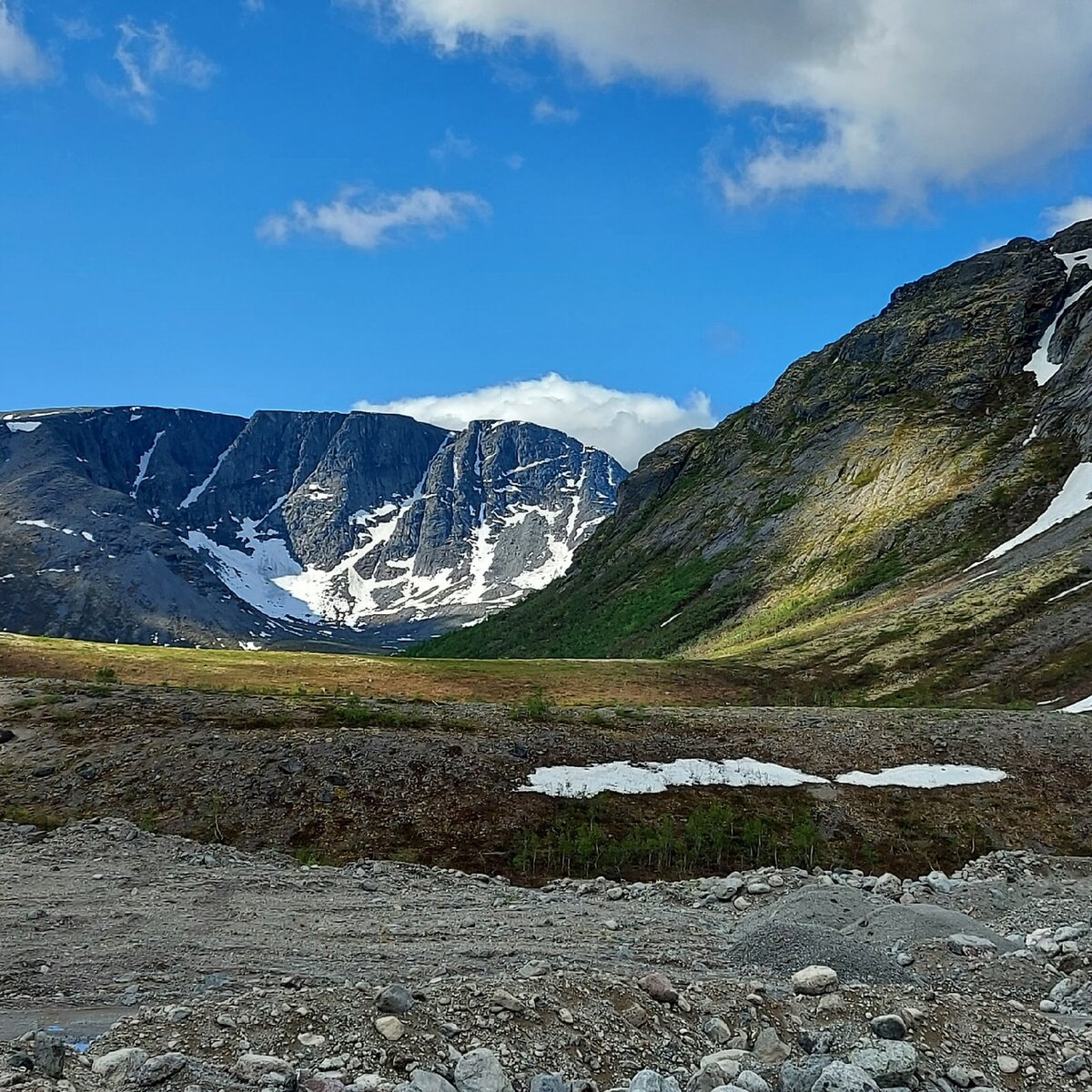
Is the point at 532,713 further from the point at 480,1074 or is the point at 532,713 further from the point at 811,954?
the point at 480,1074

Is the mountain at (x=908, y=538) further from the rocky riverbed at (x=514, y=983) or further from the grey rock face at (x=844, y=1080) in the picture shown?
the grey rock face at (x=844, y=1080)

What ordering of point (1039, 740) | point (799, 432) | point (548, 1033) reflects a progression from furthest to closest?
point (799, 432) < point (1039, 740) < point (548, 1033)

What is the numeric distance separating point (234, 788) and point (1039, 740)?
3719cm

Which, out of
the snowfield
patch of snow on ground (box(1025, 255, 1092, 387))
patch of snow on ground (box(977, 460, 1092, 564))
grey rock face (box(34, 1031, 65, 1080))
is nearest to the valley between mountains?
grey rock face (box(34, 1031, 65, 1080))

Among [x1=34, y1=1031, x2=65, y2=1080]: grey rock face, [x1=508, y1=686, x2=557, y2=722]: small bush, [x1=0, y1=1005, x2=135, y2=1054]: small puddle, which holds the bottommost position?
[x1=508, y1=686, x2=557, y2=722]: small bush

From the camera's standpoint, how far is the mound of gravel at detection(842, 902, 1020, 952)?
1608cm

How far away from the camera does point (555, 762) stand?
114 feet

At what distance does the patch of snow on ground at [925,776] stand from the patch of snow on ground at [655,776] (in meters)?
1.79

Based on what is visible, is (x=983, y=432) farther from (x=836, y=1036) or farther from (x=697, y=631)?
(x=836, y=1036)

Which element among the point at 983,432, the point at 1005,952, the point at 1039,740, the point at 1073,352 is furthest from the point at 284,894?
the point at 1073,352

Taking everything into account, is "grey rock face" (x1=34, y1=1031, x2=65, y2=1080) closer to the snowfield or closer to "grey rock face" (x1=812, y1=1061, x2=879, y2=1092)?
"grey rock face" (x1=812, y1=1061, x2=879, y2=1092)

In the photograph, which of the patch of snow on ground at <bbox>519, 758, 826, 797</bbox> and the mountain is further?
the mountain

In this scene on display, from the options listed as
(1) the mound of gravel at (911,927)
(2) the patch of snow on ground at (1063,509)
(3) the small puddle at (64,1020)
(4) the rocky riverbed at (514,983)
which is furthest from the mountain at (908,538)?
(3) the small puddle at (64,1020)

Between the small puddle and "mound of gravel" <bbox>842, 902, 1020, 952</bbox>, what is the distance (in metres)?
13.1
